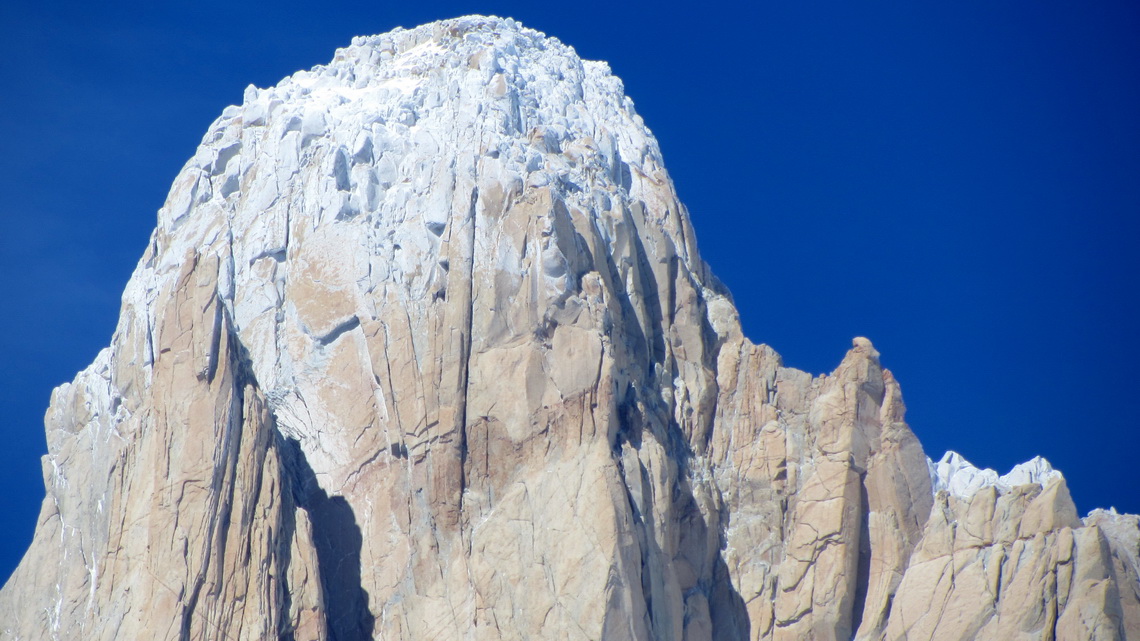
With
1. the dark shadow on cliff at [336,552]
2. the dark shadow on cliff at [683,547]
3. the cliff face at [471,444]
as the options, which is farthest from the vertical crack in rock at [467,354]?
the dark shadow on cliff at [683,547]

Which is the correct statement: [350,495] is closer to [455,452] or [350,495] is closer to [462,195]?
[455,452]

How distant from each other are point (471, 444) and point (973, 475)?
1867 cm

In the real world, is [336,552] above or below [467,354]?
below

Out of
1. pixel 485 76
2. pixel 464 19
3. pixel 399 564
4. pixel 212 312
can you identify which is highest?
pixel 464 19

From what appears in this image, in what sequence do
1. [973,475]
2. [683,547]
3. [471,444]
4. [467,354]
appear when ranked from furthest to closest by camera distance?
1. [973,475]
2. [683,547]
3. [467,354]
4. [471,444]

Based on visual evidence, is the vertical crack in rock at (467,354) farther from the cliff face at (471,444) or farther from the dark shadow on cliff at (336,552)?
the dark shadow on cliff at (336,552)

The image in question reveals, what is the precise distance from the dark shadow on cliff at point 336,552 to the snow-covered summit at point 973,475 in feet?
67.9

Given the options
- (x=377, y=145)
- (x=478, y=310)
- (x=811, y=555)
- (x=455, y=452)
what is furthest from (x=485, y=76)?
(x=811, y=555)

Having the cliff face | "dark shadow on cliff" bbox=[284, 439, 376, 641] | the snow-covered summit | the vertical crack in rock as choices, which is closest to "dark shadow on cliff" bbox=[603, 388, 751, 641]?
the cliff face

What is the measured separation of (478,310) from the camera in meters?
61.1

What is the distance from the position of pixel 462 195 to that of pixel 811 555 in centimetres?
1756

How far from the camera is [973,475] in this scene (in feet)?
213

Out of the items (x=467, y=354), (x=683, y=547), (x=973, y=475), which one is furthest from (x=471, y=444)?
(x=973, y=475)

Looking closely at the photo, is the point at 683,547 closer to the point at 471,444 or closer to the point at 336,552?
the point at 471,444
